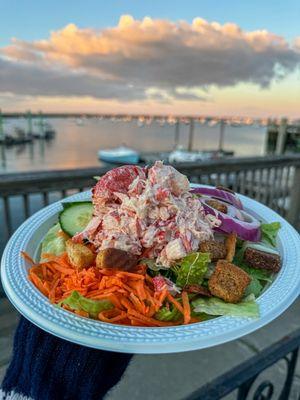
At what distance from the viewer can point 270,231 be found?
4.74 ft

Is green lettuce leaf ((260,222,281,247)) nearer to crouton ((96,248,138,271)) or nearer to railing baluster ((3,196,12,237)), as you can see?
crouton ((96,248,138,271))

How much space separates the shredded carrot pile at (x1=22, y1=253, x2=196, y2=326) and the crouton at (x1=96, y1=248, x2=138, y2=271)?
0.02m

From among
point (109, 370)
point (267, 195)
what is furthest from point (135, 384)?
point (267, 195)

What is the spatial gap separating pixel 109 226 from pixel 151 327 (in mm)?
408

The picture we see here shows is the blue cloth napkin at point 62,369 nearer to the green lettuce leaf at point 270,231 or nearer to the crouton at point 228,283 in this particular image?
the crouton at point 228,283

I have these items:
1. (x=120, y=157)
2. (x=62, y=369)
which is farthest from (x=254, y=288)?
(x=120, y=157)

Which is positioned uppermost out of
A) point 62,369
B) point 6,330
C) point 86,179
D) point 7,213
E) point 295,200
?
point 86,179

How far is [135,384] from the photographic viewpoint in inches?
84.6

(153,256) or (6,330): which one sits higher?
(153,256)

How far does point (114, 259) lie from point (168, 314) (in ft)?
0.82

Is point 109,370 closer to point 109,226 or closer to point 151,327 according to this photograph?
point 151,327

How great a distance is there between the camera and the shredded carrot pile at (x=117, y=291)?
3.22 feet

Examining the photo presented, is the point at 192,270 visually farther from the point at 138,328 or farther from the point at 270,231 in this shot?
the point at 270,231

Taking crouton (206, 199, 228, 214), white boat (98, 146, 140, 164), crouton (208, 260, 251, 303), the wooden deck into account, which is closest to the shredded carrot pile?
crouton (208, 260, 251, 303)
